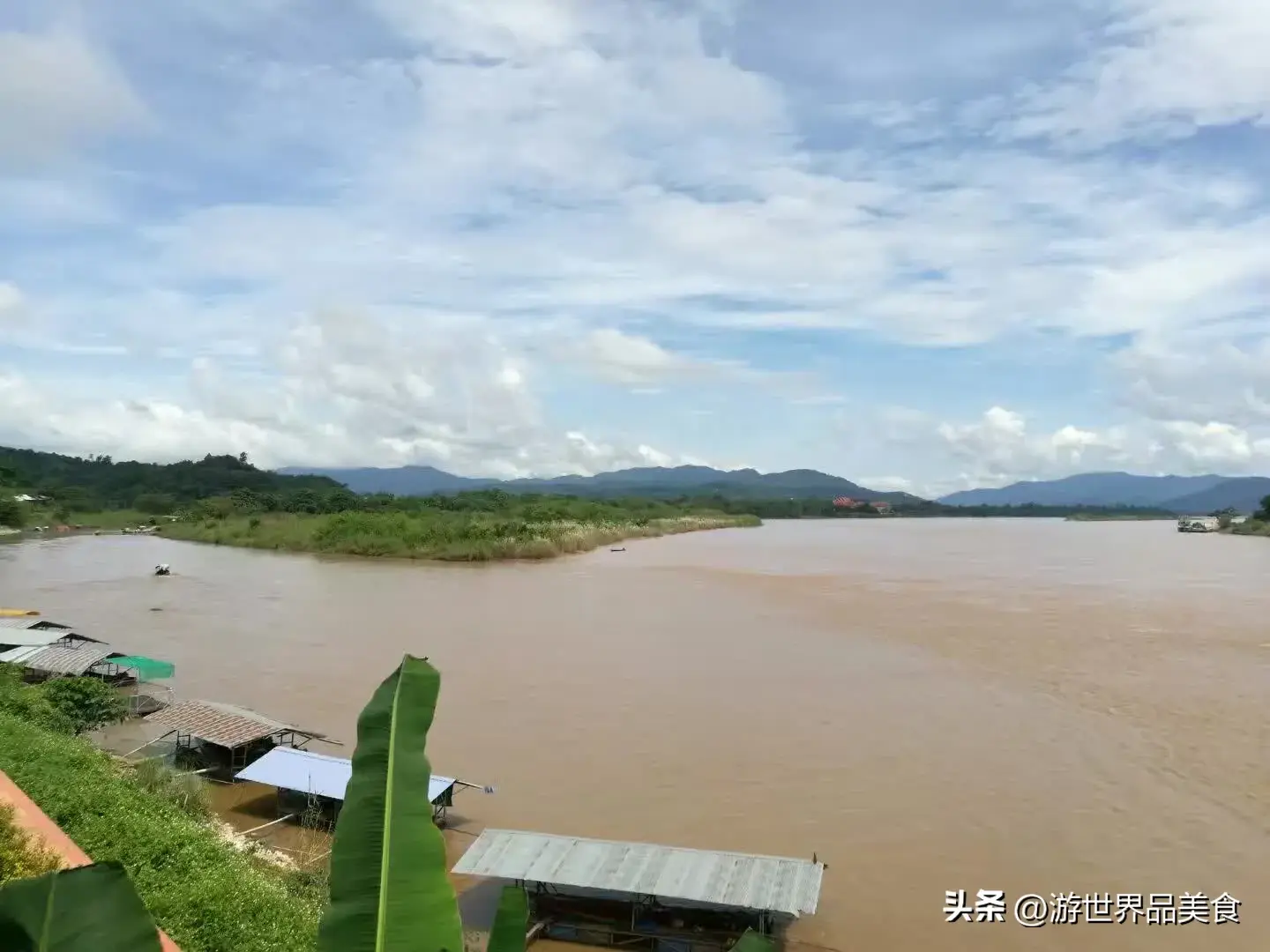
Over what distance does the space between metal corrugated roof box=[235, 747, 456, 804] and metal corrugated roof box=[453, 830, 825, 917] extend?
57.1 inches

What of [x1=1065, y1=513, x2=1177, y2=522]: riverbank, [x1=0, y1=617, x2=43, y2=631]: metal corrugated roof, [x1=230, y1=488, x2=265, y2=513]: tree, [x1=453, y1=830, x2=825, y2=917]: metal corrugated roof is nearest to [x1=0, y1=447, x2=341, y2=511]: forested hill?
[x1=230, y1=488, x2=265, y2=513]: tree

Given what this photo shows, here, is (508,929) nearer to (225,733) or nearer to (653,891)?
(653,891)

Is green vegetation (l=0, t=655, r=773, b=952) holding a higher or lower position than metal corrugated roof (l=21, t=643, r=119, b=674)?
higher

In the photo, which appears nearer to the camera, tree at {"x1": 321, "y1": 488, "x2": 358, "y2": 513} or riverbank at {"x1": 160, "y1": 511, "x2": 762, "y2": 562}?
riverbank at {"x1": 160, "y1": 511, "x2": 762, "y2": 562}

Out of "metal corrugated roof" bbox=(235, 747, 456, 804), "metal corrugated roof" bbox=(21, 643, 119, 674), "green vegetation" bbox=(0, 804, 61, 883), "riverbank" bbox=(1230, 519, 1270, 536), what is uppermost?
"riverbank" bbox=(1230, 519, 1270, 536)

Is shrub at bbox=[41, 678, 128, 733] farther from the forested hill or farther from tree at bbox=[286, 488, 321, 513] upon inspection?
the forested hill

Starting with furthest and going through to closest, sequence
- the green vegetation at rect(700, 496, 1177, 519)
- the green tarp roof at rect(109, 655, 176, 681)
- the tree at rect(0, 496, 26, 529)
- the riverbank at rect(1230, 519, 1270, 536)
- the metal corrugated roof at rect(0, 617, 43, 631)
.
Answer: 1. the green vegetation at rect(700, 496, 1177, 519)
2. the riverbank at rect(1230, 519, 1270, 536)
3. the tree at rect(0, 496, 26, 529)
4. the metal corrugated roof at rect(0, 617, 43, 631)
5. the green tarp roof at rect(109, 655, 176, 681)

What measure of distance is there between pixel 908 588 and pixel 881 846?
1905cm

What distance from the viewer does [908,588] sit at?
86.6 feet

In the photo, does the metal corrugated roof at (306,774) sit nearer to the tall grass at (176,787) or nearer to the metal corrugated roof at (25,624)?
the tall grass at (176,787)

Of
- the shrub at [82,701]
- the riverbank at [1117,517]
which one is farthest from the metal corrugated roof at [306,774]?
the riverbank at [1117,517]

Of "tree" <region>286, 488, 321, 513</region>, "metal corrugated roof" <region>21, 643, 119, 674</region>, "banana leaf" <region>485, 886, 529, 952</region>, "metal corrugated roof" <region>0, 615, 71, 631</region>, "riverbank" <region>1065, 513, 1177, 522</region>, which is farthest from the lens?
"riverbank" <region>1065, 513, 1177, 522</region>

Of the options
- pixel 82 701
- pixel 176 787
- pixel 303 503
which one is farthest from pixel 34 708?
pixel 303 503

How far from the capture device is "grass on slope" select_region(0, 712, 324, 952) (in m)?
4.55
